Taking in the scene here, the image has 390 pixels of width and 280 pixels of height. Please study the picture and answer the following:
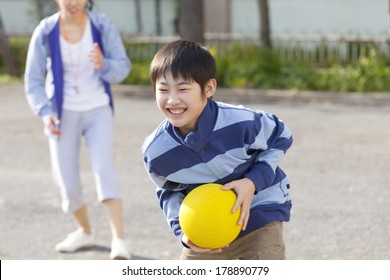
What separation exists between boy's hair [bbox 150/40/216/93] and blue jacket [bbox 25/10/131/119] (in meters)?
2.50

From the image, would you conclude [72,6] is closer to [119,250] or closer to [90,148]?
[90,148]

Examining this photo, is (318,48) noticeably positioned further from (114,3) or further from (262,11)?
(114,3)

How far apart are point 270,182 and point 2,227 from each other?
3715 millimetres

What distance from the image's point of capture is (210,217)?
3.82m

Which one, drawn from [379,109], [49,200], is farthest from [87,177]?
[379,109]

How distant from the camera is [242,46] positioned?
17.2 meters

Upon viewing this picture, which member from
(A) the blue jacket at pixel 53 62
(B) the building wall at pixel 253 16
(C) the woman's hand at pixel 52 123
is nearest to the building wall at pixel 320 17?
(B) the building wall at pixel 253 16

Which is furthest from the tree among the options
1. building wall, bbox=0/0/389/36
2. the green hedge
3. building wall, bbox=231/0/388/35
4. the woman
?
the woman

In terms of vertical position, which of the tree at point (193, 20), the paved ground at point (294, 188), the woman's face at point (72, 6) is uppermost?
the woman's face at point (72, 6)

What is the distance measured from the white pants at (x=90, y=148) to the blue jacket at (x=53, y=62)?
0.53ft

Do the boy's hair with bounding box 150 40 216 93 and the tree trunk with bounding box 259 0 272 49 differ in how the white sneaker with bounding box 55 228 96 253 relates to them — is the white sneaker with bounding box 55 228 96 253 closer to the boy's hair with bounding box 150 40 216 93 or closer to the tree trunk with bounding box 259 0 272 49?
the boy's hair with bounding box 150 40 216 93

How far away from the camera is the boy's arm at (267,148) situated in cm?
399

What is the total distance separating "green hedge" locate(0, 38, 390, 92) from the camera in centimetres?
1452

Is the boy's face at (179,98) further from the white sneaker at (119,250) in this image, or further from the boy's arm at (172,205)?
the white sneaker at (119,250)
